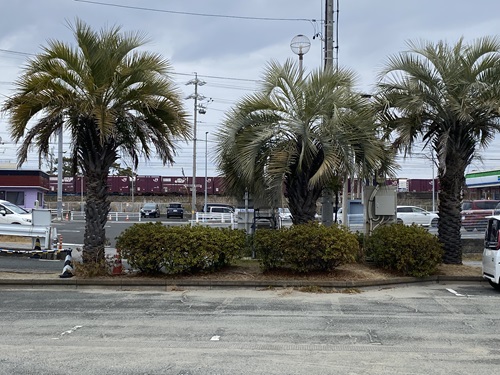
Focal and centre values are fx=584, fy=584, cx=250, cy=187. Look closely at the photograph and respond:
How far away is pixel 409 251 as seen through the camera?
13.3 metres

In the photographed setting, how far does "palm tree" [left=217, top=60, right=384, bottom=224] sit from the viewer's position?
13195 mm

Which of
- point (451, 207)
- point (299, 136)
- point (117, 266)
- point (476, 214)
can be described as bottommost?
point (117, 266)

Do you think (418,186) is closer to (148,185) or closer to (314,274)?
(148,185)

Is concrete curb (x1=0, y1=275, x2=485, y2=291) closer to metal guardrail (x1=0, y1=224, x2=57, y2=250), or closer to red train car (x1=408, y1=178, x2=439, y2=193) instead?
metal guardrail (x1=0, y1=224, x2=57, y2=250)

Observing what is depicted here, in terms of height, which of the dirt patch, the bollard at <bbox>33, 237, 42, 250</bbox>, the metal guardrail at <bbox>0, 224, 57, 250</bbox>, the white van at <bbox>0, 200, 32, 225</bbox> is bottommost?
the dirt patch

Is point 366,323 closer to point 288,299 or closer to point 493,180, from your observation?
point 288,299

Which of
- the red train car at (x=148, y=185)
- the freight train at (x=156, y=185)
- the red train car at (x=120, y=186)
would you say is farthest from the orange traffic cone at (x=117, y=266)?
the red train car at (x=120, y=186)

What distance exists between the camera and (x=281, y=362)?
22.6 ft

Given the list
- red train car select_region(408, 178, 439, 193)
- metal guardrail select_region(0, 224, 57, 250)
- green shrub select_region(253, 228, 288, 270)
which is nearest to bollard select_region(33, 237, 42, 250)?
metal guardrail select_region(0, 224, 57, 250)

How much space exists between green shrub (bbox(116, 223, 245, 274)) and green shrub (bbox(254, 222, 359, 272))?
778mm

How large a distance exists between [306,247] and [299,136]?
2.62m

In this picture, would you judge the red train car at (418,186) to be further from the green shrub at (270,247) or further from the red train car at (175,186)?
the green shrub at (270,247)

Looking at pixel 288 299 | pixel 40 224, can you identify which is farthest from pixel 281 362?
pixel 40 224

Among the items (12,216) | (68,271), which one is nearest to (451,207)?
(68,271)
